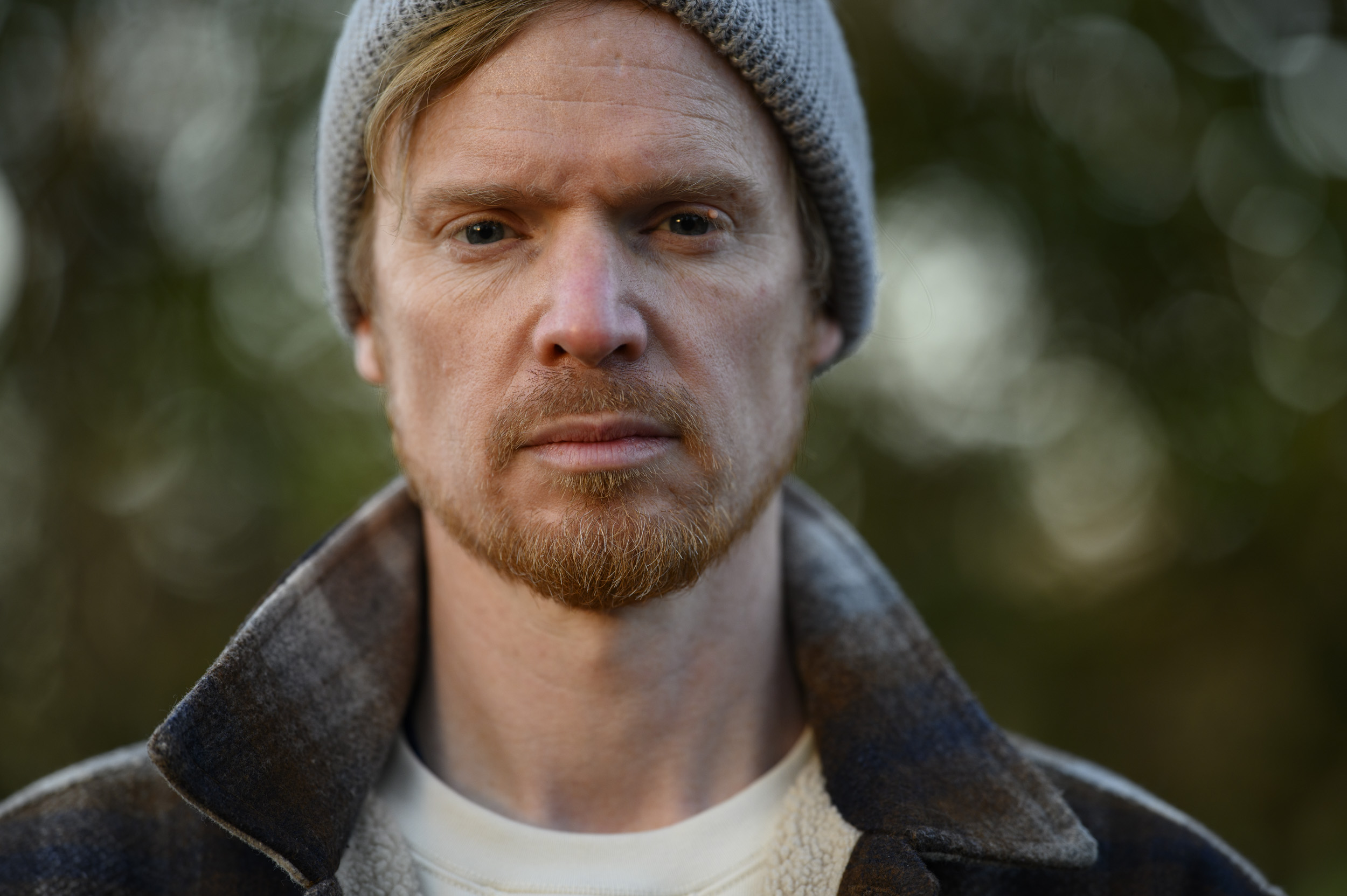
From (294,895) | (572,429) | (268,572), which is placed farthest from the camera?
(268,572)

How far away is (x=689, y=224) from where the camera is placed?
209 cm

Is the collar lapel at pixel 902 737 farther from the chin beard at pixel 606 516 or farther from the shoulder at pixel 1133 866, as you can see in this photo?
the chin beard at pixel 606 516

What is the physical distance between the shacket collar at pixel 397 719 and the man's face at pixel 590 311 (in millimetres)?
292

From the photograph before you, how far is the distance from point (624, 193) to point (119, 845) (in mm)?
1549

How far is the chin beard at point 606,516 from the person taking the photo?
193 cm

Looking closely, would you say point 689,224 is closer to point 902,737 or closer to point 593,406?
point 593,406

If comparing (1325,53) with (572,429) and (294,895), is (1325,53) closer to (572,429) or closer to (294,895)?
(572,429)

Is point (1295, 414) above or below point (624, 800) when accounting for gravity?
below

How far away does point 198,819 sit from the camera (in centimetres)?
192

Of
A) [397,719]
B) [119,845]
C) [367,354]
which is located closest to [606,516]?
[397,719]

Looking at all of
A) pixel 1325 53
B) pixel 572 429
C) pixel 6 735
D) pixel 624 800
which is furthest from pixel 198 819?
pixel 1325 53

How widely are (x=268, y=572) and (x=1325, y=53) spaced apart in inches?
285

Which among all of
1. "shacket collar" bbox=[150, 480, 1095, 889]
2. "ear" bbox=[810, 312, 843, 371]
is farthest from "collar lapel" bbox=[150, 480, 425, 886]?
"ear" bbox=[810, 312, 843, 371]

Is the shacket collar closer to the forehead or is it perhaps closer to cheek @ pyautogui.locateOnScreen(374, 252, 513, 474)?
cheek @ pyautogui.locateOnScreen(374, 252, 513, 474)
